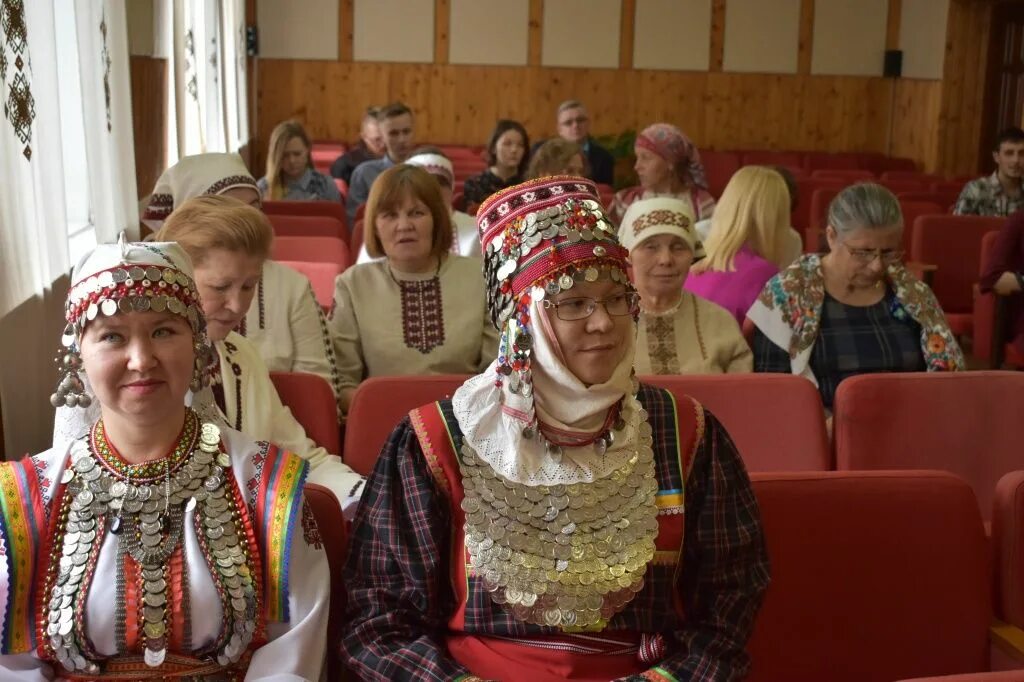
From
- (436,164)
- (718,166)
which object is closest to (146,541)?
(436,164)

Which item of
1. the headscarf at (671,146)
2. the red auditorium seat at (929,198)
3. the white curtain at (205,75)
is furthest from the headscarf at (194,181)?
the red auditorium seat at (929,198)

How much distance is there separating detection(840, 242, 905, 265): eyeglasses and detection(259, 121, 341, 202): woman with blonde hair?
388 centimetres

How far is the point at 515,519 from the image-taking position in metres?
1.79

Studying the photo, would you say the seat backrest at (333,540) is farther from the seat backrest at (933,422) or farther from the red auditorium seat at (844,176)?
the red auditorium seat at (844,176)

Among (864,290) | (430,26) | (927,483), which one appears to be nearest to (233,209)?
(927,483)

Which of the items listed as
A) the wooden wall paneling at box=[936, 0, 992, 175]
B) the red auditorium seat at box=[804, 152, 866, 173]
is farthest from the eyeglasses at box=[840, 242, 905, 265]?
the wooden wall paneling at box=[936, 0, 992, 175]

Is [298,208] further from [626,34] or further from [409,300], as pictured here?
[626,34]

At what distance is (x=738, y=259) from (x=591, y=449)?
2.43 meters

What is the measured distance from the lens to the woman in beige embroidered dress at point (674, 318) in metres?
3.31

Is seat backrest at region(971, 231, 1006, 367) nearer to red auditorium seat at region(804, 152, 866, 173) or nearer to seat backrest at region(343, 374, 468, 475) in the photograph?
seat backrest at region(343, 374, 468, 475)

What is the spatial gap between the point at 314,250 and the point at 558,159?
104cm

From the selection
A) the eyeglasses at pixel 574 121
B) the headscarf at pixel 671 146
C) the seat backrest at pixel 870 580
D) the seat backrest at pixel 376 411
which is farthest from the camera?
the eyeglasses at pixel 574 121

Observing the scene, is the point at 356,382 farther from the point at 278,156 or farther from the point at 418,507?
the point at 278,156

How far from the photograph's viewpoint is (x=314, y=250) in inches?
186
